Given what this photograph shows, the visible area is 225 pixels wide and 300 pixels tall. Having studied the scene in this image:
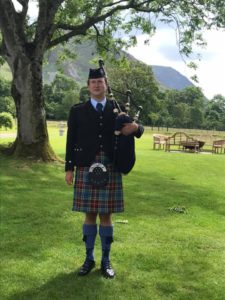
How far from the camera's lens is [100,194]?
221 inches

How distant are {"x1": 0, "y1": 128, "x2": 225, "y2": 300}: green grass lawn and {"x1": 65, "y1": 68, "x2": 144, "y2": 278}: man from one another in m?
0.42

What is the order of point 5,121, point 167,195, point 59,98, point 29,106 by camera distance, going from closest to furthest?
point 167,195
point 29,106
point 5,121
point 59,98

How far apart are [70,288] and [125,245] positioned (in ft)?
6.07

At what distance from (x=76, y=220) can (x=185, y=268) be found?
290 centimetres

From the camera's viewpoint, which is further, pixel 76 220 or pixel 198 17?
pixel 198 17

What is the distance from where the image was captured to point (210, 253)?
6.75m

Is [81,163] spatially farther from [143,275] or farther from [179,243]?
[179,243]

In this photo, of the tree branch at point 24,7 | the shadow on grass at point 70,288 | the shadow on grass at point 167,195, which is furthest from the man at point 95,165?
the tree branch at point 24,7

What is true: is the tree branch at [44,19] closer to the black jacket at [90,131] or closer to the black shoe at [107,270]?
the black jacket at [90,131]

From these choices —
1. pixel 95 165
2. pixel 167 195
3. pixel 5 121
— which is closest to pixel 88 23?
pixel 167 195

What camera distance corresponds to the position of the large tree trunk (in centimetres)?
1587

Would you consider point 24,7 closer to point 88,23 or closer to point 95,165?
point 88,23

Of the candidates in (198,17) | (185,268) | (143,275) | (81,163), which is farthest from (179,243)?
(198,17)

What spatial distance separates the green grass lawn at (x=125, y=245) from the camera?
17.4 ft
